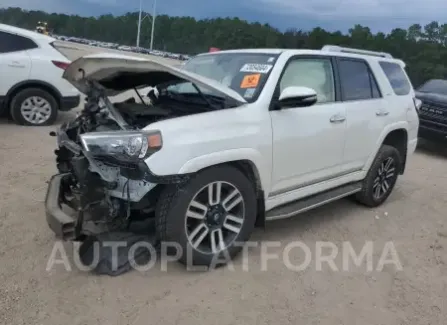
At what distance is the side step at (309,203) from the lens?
13.1 ft

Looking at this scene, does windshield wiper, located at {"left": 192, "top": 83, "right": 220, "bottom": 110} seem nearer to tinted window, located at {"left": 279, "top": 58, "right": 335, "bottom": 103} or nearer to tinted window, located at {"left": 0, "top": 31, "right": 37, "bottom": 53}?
tinted window, located at {"left": 279, "top": 58, "right": 335, "bottom": 103}

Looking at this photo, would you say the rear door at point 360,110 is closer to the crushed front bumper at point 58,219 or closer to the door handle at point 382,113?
the door handle at point 382,113

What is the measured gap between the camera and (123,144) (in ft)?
10.2

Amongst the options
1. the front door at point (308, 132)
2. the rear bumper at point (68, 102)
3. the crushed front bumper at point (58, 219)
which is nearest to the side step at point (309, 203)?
the front door at point (308, 132)

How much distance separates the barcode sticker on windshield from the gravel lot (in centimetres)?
155

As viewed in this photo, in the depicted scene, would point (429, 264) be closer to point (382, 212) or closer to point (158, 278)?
point (382, 212)

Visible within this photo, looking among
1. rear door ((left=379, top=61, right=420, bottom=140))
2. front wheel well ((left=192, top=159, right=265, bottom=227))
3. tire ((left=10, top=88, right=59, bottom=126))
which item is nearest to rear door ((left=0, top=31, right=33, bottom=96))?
tire ((left=10, top=88, right=59, bottom=126))

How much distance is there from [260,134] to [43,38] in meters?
6.30

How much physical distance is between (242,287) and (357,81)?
8.92ft

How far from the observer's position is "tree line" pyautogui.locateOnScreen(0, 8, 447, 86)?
14134 millimetres

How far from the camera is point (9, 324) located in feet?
9.27

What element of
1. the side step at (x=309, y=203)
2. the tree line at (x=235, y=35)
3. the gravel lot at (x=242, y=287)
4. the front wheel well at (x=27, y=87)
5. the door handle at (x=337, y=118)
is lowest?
the gravel lot at (x=242, y=287)

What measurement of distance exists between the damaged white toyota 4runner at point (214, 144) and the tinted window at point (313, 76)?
14 mm

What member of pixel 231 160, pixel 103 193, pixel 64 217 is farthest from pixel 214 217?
pixel 64 217
